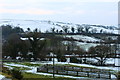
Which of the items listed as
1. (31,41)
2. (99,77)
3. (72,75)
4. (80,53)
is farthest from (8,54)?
(99,77)

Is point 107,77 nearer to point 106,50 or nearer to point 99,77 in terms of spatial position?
point 99,77

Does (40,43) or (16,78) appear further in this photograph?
(40,43)

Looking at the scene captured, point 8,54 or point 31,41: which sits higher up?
point 31,41

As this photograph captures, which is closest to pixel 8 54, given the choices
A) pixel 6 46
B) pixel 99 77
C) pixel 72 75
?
pixel 6 46

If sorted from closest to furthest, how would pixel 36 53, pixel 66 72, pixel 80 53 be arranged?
1. pixel 66 72
2. pixel 36 53
3. pixel 80 53

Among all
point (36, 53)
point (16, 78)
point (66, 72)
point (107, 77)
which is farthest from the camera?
point (36, 53)

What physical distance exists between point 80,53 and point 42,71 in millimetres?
8956

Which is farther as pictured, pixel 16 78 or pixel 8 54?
pixel 8 54

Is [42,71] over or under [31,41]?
under

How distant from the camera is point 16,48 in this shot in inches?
628

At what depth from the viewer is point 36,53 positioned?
50.2ft

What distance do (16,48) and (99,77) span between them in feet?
28.1

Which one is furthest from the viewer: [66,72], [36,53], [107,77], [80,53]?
[80,53]

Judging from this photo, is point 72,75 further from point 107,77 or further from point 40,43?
point 40,43
